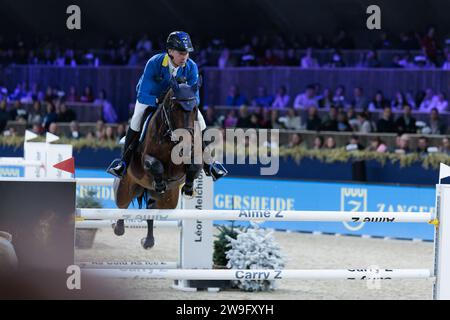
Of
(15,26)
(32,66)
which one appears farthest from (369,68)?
(15,26)

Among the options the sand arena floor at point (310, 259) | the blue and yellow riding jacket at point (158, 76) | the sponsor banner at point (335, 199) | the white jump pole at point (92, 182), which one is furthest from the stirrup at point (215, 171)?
the sponsor banner at point (335, 199)

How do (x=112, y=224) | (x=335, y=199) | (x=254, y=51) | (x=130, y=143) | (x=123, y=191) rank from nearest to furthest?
(x=130, y=143), (x=123, y=191), (x=112, y=224), (x=335, y=199), (x=254, y=51)

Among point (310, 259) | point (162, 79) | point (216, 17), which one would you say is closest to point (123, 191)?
point (162, 79)

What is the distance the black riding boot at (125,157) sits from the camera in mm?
7762

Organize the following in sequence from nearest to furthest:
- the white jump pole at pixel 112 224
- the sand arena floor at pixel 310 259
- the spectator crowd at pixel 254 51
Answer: the white jump pole at pixel 112 224
the sand arena floor at pixel 310 259
the spectator crowd at pixel 254 51

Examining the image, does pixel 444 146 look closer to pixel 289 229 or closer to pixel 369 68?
pixel 289 229

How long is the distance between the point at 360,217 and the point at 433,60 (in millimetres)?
13642

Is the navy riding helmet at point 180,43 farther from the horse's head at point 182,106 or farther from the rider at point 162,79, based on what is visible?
the horse's head at point 182,106

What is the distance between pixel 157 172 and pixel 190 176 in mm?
267

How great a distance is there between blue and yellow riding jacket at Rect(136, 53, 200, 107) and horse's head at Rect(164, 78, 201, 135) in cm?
27

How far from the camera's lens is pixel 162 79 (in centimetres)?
761

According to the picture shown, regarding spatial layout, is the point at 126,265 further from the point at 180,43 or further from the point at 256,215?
the point at 180,43

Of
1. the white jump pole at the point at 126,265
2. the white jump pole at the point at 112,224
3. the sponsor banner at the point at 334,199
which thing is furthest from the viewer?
the sponsor banner at the point at 334,199

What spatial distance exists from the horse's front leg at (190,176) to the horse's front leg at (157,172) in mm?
178
